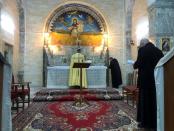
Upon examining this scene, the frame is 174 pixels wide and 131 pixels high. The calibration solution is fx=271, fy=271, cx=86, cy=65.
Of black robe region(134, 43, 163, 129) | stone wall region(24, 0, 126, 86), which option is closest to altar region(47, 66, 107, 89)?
stone wall region(24, 0, 126, 86)

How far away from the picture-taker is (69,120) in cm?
629

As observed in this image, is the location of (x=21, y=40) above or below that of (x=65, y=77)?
above

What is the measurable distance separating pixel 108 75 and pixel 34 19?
5.11 meters

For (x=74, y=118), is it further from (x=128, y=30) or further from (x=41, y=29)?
(x=128, y=30)

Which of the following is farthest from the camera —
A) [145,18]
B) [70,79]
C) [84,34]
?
[84,34]

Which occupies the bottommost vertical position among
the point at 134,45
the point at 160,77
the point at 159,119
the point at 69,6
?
the point at 159,119

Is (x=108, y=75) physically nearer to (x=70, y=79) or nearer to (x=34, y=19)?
(x=70, y=79)

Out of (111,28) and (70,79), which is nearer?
(70,79)

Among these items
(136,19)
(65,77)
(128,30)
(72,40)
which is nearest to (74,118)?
(65,77)

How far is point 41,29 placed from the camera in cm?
1486

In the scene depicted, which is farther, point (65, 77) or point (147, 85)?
point (65, 77)

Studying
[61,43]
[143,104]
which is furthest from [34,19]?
[143,104]

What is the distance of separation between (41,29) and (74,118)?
924 cm

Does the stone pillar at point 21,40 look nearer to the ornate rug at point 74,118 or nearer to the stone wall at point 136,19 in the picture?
the stone wall at point 136,19
